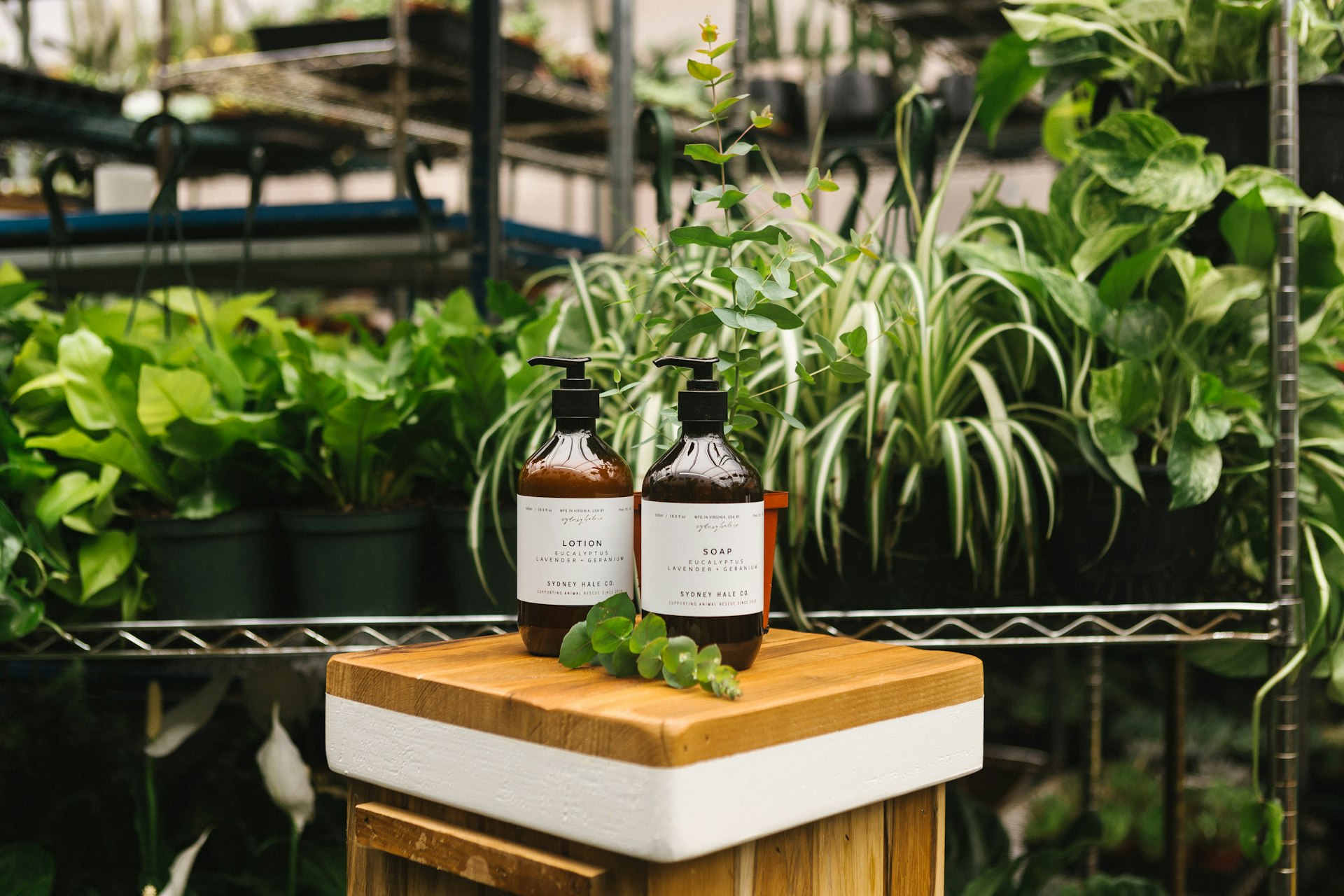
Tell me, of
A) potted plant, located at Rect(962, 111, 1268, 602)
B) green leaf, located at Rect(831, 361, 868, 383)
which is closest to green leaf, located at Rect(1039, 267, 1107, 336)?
potted plant, located at Rect(962, 111, 1268, 602)

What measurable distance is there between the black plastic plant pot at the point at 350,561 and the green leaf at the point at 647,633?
0.48 meters

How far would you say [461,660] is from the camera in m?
0.69

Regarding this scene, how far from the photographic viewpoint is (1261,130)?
41.4 inches

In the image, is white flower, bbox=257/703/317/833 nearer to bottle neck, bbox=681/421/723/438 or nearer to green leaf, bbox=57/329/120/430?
green leaf, bbox=57/329/120/430

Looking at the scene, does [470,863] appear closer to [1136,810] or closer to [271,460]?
[271,460]

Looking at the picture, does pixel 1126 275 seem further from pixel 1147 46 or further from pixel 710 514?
pixel 710 514

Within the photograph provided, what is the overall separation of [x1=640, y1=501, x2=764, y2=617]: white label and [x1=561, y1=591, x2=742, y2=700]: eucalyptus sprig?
2cm

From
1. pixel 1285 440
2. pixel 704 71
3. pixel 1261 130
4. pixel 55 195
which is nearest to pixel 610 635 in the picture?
pixel 704 71

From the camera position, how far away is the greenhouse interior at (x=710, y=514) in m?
0.62

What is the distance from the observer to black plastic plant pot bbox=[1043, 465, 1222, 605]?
97 centimetres

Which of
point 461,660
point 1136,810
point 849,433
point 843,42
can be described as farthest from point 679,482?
point 843,42

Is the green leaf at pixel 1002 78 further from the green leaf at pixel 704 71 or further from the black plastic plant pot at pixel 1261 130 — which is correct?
the green leaf at pixel 704 71

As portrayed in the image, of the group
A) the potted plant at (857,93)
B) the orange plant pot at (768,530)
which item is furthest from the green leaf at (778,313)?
the potted plant at (857,93)

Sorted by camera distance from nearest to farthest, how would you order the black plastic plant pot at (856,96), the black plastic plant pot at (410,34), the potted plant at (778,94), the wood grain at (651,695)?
the wood grain at (651,695), the black plastic plant pot at (410,34), the black plastic plant pot at (856,96), the potted plant at (778,94)
